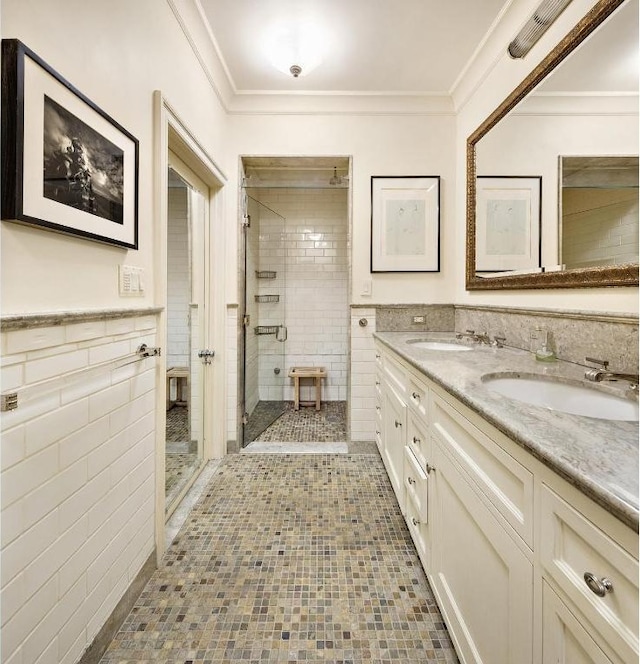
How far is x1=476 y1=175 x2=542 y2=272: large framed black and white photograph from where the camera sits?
1757 mm

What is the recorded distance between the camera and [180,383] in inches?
82.1

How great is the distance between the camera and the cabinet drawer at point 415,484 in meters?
1.41

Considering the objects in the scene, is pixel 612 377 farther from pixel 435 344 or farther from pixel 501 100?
pixel 501 100

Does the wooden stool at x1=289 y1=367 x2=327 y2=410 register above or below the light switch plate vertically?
below

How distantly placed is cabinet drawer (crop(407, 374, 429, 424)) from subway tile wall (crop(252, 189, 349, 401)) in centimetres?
242

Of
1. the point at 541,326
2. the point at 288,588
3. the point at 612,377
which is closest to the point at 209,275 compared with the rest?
the point at 288,588

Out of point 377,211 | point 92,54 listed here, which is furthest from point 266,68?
point 92,54

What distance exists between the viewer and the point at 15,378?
82cm

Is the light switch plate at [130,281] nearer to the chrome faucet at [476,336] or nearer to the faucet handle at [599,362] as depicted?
the faucet handle at [599,362]

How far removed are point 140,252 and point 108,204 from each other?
0.87 feet

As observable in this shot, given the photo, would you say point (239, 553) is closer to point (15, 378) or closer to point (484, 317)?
point (15, 378)

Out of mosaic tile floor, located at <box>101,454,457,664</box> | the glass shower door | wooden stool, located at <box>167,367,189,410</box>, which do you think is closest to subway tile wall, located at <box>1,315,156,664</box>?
mosaic tile floor, located at <box>101,454,457,664</box>

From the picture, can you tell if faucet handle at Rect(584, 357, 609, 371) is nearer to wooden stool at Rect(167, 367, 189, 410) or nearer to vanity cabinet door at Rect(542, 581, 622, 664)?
vanity cabinet door at Rect(542, 581, 622, 664)

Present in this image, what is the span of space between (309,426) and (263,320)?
1142 millimetres
